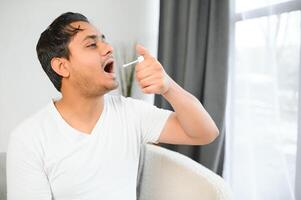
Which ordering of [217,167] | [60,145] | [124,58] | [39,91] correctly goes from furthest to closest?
[124,58], [39,91], [217,167], [60,145]

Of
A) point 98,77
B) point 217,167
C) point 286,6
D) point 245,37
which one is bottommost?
point 217,167

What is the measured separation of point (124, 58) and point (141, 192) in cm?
132

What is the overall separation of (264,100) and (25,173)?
1231mm

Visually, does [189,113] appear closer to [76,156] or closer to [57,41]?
[76,156]

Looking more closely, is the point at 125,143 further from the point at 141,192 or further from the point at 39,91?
the point at 39,91

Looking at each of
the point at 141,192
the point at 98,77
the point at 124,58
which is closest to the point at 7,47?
the point at 124,58

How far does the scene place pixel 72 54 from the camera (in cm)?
119

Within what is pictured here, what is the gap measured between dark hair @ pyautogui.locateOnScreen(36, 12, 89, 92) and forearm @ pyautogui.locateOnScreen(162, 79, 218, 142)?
0.44 metres

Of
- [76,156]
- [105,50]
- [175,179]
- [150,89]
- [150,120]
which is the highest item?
[105,50]

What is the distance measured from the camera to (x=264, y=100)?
167 centimetres

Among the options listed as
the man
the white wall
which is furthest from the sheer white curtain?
the white wall

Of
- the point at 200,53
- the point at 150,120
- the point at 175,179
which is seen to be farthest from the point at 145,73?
the point at 200,53

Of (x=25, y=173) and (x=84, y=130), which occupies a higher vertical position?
(x=84, y=130)

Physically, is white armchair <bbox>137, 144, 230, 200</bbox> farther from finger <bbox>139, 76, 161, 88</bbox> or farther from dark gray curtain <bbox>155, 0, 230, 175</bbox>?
dark gray curtain <bbox>155, 0, 230, 175</bbox>
